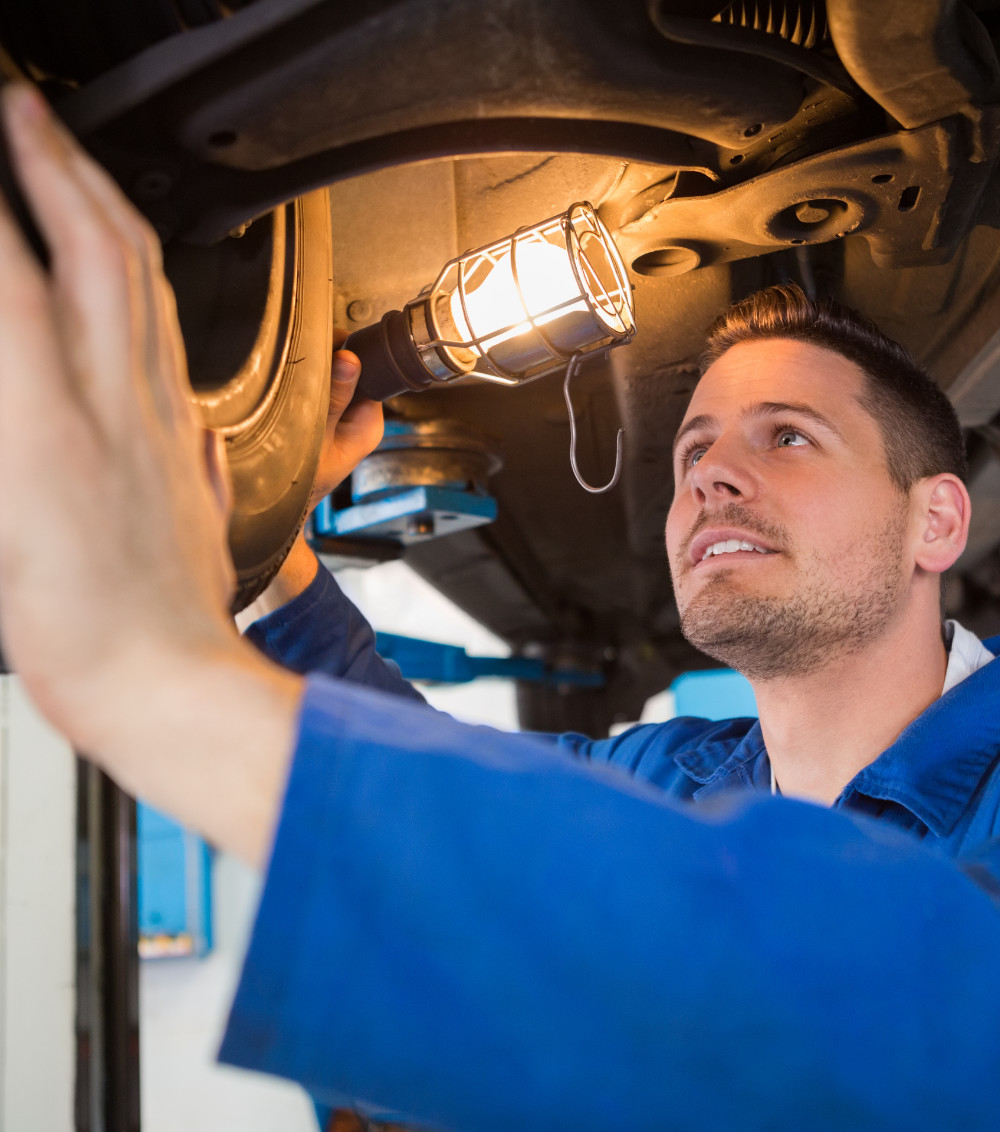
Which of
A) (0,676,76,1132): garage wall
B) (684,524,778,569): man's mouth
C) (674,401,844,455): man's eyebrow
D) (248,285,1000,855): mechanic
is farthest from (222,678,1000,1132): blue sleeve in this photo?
(0,676,76,1132): garage wall

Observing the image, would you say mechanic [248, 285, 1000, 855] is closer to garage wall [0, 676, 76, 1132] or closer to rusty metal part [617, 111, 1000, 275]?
rusty metal part [617, 111, 1000, 275]

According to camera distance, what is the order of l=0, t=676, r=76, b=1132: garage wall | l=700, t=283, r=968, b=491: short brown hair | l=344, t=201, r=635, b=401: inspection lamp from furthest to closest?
l=0, t=676, r=76, b=1132: garage wall → l=700, t=283, r=968, b=491: short brown hair → l=344, t=201, r=635, b=401: inspection lamp

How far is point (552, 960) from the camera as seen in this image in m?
0.34

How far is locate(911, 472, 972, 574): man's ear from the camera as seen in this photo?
1182mm

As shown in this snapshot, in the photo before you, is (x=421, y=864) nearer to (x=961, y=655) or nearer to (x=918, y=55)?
(x=918, y=55)

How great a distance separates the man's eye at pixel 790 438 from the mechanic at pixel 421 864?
33.0 inches

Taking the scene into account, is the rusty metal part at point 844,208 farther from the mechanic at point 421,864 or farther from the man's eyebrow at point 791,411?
the mechanic at point 421,864

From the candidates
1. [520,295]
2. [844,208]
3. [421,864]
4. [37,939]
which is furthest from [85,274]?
[37,939]

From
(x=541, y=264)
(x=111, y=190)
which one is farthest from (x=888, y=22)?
(x=111, y=190)

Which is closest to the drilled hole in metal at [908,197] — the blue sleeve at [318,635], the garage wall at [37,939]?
the blue sleeve at [318,635]

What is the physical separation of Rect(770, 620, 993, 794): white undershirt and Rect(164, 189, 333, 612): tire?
69cm

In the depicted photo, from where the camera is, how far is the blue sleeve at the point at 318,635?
41.3 inches

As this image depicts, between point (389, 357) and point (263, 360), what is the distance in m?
0.22

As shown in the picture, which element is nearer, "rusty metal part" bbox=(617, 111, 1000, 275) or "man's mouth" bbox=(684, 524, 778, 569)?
"rusty metal part" bbox=(617, 111, 1000, 275)
